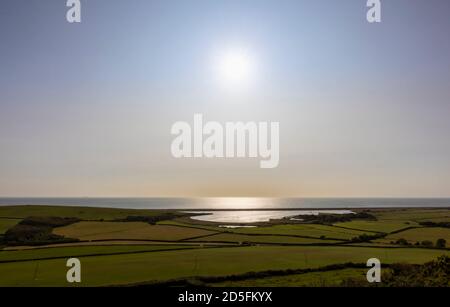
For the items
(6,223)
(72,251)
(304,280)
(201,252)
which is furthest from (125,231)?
(304,280)

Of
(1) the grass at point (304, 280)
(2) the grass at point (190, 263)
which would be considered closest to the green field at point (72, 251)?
(2) the grass at point (190, 263)

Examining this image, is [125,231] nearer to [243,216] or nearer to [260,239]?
[260,239]

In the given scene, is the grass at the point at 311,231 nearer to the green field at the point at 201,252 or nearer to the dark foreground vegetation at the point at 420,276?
the green field at the point at 201,252

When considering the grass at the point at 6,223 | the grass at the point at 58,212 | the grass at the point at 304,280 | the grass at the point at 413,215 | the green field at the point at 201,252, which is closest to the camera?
the grass at the point at 304,280
